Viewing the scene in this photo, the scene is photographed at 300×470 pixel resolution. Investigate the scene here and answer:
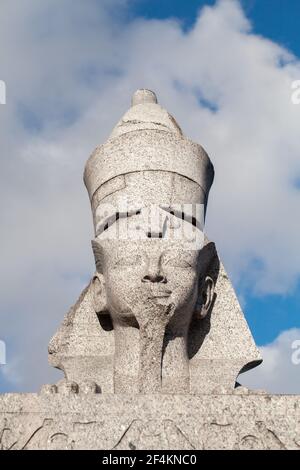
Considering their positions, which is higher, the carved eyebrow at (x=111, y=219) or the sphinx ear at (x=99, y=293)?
the carved eyebrow at (x=111, y=219)

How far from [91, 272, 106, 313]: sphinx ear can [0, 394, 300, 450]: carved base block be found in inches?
53.2

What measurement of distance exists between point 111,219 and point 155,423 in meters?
2.02

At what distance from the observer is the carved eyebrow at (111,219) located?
6.44 m

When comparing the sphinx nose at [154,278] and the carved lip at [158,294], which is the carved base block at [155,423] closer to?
the carved lip at [158,294]

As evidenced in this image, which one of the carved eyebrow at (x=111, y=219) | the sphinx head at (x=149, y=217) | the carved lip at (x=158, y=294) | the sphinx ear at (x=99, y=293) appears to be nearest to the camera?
the carved lip at (x=158, y=294)

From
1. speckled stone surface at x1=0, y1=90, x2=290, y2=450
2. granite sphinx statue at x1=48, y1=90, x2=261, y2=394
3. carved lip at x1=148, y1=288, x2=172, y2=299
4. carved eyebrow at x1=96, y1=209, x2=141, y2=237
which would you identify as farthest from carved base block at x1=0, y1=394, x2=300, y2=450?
carved eyebrow at x1=96, y1=209, x2=141, y2=237

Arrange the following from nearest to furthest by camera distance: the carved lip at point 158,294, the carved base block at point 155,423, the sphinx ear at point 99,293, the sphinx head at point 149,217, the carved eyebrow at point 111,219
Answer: the carved base block at point 155,423
the carved lip at point 158,294
the sphinx head at point 149,217
the carved eyebrow at point 111,219
the sphinx ear at point 99,293

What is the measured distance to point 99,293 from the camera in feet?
21.8

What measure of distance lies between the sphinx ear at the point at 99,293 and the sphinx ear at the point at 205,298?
847 mm

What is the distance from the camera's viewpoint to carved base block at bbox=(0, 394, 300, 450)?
5.14 meters

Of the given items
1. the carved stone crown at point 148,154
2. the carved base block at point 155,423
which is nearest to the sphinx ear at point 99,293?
the carved stone crown at point 148,154

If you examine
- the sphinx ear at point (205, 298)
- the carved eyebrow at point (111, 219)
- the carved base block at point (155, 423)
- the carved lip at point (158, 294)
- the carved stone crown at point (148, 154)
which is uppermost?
the carved stone crown at point (148, 154)

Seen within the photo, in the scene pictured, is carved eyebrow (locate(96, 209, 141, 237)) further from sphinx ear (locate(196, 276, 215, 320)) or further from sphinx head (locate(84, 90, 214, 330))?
sphinx ear (locate(196, 276, 215, 320))

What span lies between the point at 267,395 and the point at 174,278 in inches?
51.4
